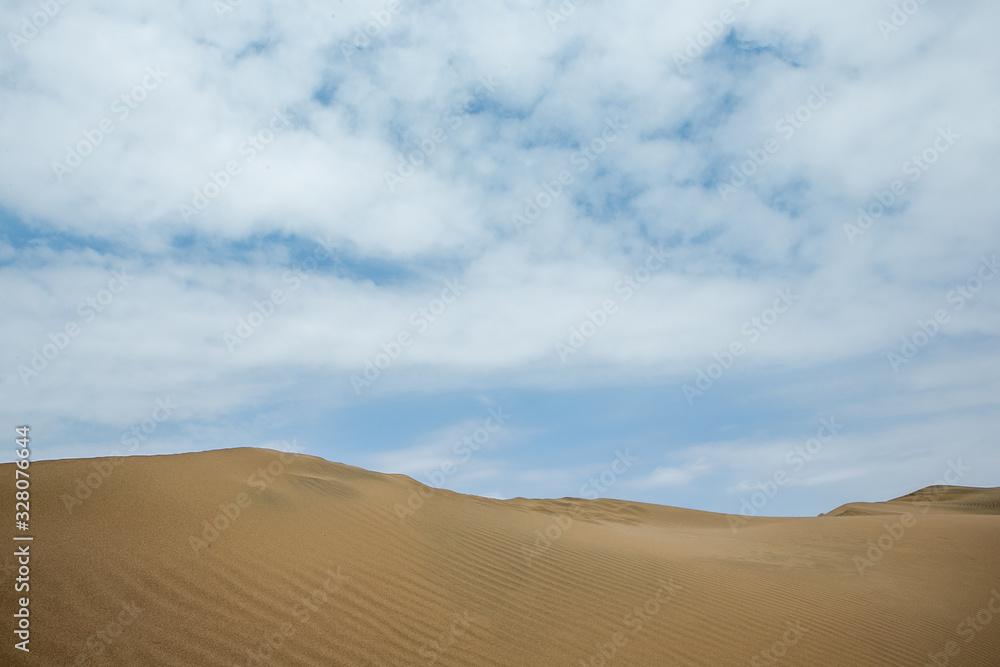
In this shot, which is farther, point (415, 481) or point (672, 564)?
point (415, 481)

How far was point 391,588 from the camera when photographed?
590 centimetres

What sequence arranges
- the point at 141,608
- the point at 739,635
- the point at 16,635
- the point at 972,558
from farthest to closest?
the point at 972,558
the point at 739,635
the point at 141,608
the point at 16,635

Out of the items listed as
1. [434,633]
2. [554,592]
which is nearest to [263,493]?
[434,633]

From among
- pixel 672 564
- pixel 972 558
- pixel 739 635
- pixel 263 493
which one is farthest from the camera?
pixel 972 558

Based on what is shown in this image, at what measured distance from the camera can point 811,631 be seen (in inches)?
270

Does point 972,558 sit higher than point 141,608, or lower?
lower

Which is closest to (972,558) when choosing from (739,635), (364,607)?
(739,635)

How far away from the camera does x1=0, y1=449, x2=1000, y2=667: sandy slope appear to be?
180 inches

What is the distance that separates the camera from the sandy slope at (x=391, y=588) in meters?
4.57

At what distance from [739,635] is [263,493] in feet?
18.7

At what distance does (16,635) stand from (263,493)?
321 centimetres

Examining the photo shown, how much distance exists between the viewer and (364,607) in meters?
5.45

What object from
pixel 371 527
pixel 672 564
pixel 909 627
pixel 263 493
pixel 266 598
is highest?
pixel 263 493

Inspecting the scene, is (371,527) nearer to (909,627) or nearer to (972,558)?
(909,627)
